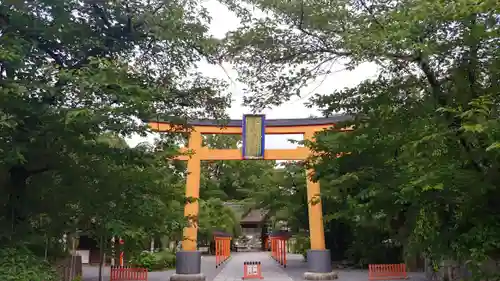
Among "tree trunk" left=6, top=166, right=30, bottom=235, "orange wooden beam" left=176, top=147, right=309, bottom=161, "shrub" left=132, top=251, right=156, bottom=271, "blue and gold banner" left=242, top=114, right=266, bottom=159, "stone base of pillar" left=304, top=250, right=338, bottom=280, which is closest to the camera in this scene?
"tree trunk" left=6, top=166, right=30, bottom=235

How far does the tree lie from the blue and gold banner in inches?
360

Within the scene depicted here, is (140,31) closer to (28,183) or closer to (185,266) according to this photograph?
(28,183)

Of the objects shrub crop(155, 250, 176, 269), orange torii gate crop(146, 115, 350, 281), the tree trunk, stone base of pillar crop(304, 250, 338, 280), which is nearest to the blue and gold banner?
orange torii gate crop(146, 115, 350, 281)

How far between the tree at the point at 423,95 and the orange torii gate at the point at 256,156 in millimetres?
9179

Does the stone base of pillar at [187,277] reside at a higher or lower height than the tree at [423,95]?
lower

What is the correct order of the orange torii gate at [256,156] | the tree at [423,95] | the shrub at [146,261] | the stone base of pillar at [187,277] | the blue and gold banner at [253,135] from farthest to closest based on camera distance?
the shrub at [146,261] < the blue and gold banner at [253,135] < the orange torii gate at [256,156] < the stone base of pillar at [187,277] < the tree at [423,95]

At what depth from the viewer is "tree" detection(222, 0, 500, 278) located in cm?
597

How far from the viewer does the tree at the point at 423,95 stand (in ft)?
19.6

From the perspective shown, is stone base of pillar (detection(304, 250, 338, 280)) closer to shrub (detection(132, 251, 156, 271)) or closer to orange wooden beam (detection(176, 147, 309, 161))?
orange wooden beam (detection(176, 147, 309, 161))

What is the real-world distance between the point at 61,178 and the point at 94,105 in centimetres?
286

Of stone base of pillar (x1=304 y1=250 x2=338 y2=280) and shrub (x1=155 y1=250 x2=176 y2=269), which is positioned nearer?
stone base of pillar (x1=304 y1=250 x2=338 y2=280)

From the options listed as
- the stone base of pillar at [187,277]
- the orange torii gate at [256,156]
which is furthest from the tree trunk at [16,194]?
the stone base of pillar at [187,277]

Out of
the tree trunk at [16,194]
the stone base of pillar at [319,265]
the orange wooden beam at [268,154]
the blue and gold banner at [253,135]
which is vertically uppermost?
the blue and gold banner at [253,135]

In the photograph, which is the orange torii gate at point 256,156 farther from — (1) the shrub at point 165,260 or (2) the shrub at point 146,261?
(1) the shrub at point 165,260
